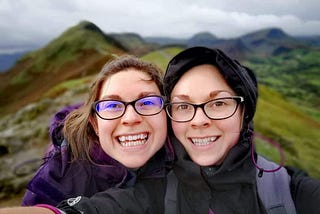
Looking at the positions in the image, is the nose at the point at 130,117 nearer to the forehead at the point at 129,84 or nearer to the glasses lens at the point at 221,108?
the forehead at the point at 129,84

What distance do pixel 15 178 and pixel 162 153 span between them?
557 inches

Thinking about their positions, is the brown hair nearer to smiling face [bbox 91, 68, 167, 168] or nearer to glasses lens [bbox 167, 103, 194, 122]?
smiling face [bbox 91, 68, 167, 168]

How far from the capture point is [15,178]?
16.6m

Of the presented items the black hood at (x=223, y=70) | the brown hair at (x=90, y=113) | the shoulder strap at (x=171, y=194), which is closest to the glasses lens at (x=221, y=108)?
the black hood at (x=223, y=70)

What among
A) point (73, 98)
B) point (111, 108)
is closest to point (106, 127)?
point (111, 108)

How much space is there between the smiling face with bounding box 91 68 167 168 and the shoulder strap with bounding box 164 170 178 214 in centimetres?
46

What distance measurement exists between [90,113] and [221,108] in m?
1.77

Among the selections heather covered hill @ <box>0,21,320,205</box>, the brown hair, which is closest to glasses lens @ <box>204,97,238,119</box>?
the brown hair

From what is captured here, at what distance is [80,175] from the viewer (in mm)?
4184

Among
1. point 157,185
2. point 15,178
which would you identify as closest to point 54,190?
point 157,185

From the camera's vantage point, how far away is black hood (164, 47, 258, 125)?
3779 millimetres

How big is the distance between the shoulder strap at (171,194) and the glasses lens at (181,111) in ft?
2.06

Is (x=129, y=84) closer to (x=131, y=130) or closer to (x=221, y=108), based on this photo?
(x=131, y=130)

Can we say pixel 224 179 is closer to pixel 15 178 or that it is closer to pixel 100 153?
pixel 100 153
